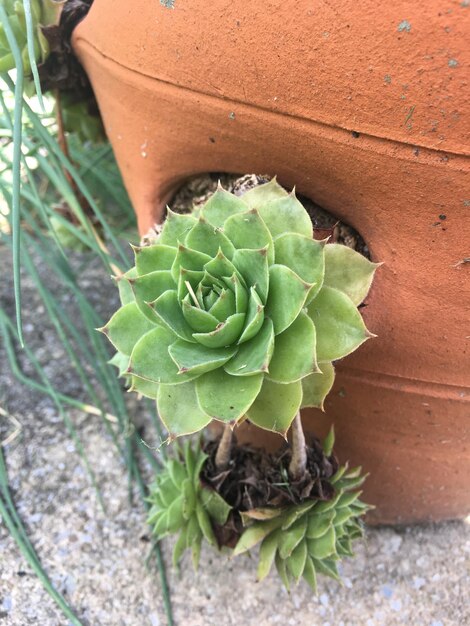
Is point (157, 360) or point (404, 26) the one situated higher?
point (404, 26)

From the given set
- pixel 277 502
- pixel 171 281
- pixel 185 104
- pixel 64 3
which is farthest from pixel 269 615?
pixel 64 3

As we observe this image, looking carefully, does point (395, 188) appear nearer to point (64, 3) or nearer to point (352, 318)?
point (352, 318)

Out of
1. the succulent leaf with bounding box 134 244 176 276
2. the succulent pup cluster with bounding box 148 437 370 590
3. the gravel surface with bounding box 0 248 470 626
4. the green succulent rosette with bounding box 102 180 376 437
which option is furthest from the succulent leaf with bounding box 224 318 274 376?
the gravel surface with bounding box 0 248 470 626

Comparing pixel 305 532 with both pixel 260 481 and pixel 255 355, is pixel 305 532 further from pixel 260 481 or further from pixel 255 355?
pixel 255 355

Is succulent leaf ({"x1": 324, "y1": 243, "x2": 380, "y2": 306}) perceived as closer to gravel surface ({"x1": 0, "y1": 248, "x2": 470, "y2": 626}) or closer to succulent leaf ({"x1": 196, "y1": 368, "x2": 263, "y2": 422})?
succulent leaf ({"x1": 196, "y1": 368, "x2": 263, "y2": 422})

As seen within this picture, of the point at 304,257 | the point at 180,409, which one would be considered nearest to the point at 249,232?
the point at 304,257

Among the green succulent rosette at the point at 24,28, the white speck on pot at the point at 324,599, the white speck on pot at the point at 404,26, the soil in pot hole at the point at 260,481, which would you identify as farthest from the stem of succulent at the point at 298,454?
the green succulent rosette at the point at 24,28
